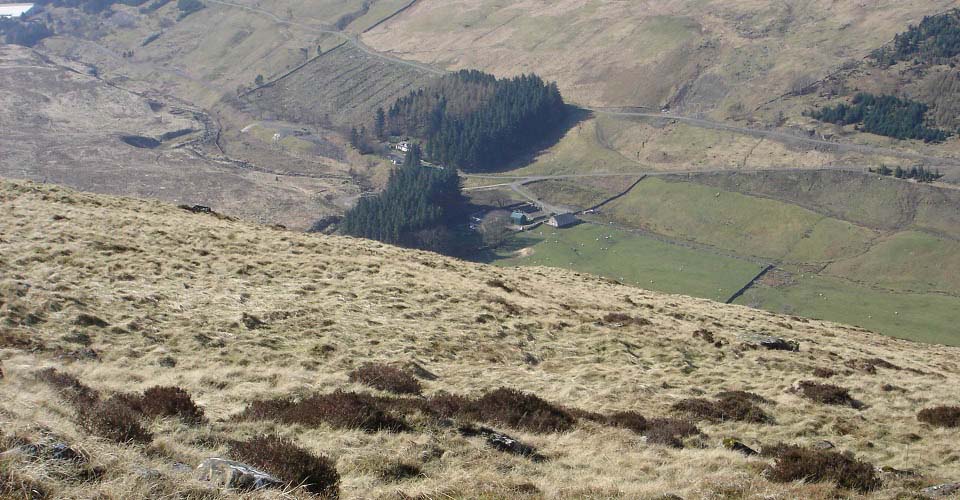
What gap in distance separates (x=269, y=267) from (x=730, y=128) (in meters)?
138

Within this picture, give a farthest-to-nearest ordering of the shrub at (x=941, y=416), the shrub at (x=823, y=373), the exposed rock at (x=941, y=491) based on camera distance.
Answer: the shrub at (x=823, y=373)
the shrub at (x=941, y=416)
the exposed rock at (x=941, y=491)

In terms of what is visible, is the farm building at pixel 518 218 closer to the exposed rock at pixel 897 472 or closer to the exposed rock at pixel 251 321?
the exposed rock at pixel 251 321

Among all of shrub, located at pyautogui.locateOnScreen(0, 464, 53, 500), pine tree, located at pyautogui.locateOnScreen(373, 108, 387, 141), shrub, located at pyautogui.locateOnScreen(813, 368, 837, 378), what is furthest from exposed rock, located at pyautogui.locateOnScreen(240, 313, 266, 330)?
pine tree, located at pyautogui.locateOnScreen(373, 108, 387, 141)

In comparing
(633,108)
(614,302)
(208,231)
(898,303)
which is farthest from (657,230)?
(208,231)

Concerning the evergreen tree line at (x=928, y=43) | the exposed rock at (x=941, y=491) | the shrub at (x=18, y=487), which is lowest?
the exposed rock at (x=941, y=491)

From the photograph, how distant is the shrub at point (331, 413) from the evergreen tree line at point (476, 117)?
141 metres

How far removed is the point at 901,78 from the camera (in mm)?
153500

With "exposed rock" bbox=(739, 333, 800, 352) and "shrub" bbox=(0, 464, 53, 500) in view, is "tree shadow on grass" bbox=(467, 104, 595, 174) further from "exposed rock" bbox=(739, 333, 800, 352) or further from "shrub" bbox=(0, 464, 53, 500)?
"shrub" bbox=(0, 464, 53, 500)

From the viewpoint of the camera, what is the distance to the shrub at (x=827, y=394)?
83.1 feet

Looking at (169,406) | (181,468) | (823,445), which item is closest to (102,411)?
(169,406)

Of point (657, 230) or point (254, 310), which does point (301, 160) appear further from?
point (254, 310)

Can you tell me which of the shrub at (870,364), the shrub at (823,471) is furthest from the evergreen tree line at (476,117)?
the shrub at (823,471)

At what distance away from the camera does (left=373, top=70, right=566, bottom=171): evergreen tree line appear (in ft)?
528

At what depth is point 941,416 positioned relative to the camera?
23.0 metres
